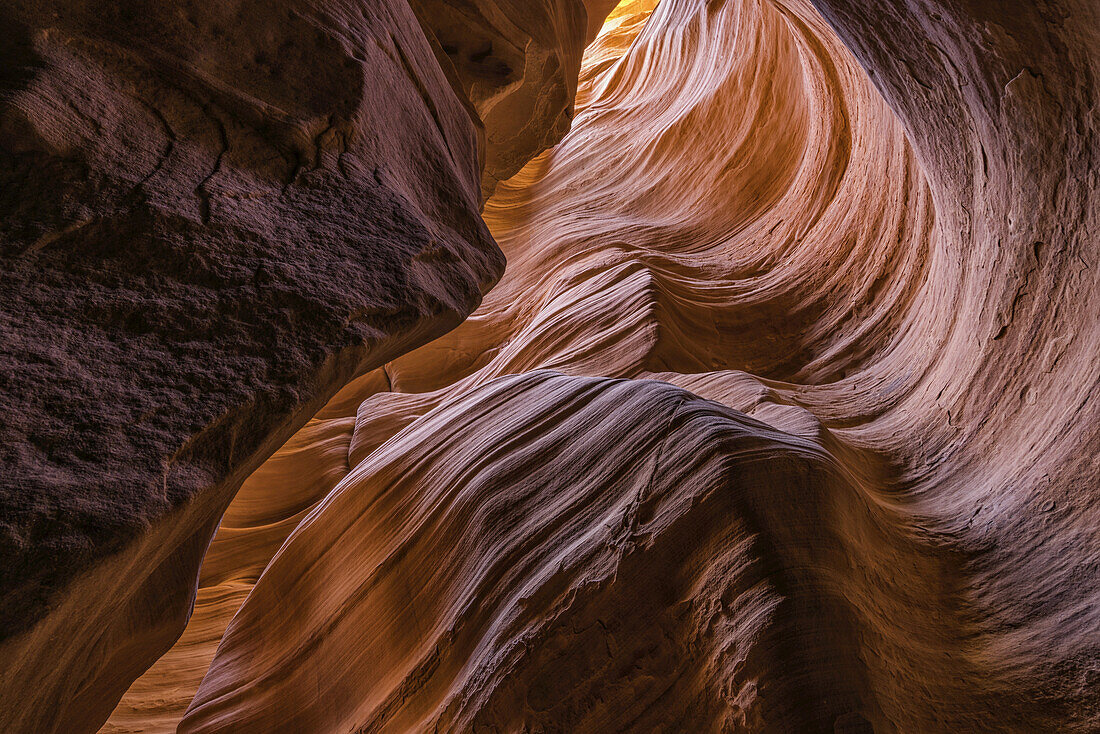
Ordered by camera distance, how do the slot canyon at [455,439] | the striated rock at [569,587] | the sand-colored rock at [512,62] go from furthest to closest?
1. the sand-colored rock at [512,62]
2. the striated rock at [569,587]
3. the slot canyon at [455,439]

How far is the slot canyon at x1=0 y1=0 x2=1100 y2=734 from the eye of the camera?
65.0 inches

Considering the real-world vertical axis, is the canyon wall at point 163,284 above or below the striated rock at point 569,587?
above

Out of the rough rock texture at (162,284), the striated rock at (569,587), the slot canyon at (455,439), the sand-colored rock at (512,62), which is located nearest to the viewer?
the rough rock texture at (162,284)

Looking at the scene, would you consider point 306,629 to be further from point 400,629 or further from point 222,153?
point 222,153

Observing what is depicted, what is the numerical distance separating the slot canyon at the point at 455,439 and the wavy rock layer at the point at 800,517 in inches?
0.6

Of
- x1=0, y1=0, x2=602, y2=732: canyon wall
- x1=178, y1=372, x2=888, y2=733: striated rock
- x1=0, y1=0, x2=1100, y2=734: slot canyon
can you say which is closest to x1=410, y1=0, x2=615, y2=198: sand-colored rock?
x1=0, y1=0, x2=1100, y2=734: slot canyon

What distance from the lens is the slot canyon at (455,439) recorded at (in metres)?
1.65

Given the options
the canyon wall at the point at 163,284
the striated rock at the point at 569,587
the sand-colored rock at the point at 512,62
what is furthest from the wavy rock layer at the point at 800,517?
the sand-colored rock at the point at 512,62

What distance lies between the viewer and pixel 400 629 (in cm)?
271

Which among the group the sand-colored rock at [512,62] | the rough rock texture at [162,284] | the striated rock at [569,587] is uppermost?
the sand-colored rock at [512,62]

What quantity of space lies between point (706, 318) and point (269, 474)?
3.77 metres

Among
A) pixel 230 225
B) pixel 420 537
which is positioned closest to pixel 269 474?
pixel 420 537

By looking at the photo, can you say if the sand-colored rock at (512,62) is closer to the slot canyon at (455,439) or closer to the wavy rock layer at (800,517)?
the slot canyon at (455,439)

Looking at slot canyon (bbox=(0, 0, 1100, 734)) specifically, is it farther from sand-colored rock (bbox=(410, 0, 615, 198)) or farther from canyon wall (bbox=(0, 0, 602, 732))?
sand-colored rock (bbox=(410, 0, 615, 198))
